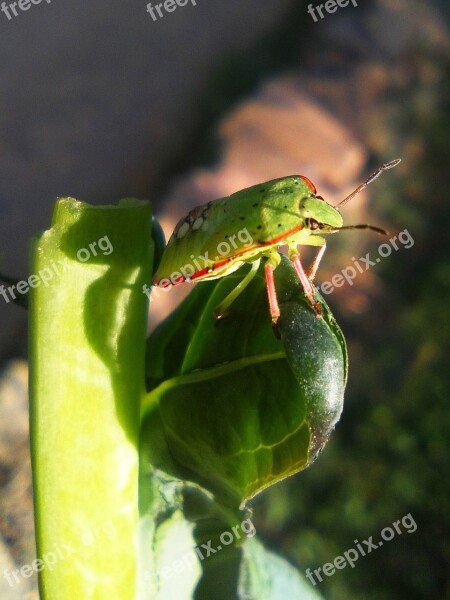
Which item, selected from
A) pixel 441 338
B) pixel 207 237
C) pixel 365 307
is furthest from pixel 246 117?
pixel 207 237

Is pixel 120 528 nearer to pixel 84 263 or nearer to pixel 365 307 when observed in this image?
pixel 84 263
